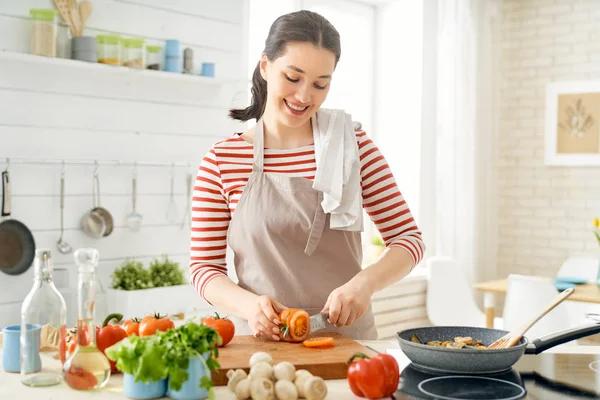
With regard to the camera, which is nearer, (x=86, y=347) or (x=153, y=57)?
(x=86, y=347)

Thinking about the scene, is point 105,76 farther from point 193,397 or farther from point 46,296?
point 193,397

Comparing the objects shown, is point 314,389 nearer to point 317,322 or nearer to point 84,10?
point 317,322

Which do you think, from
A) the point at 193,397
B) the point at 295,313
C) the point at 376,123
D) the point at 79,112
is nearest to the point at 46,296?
the point at 193,397

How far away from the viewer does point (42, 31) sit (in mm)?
3363

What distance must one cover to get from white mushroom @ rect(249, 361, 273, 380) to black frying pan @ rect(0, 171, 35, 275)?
2.17 m

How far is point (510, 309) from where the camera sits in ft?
13.6

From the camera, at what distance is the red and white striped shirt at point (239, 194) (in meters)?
2.13

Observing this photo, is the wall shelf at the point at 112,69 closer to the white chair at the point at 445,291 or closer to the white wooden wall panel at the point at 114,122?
the white wooden wall panel at the point at 114,122

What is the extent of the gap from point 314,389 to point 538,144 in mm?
5170

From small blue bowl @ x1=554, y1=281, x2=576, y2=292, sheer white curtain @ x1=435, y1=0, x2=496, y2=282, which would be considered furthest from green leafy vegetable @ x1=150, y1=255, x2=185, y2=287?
sheer white curtain @ x1=435, y1=0, x2=496, y2=282

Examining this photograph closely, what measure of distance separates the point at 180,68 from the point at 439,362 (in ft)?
8.88

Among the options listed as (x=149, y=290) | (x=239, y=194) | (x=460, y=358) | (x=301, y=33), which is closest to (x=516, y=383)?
Result: (x=460, y=358)

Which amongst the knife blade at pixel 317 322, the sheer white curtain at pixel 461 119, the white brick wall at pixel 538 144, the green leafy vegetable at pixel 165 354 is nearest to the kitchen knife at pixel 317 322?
the knife blade at pixel 317 322

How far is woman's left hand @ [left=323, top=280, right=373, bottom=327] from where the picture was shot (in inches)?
73.0
